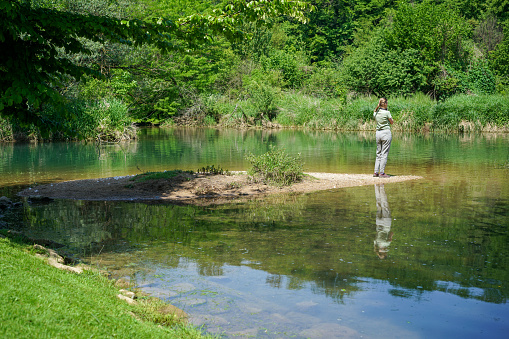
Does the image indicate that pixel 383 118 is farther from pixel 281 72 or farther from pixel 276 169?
pixel 281 72

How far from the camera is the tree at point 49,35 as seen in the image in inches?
305

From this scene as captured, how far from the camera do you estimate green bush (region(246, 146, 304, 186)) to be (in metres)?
14.3

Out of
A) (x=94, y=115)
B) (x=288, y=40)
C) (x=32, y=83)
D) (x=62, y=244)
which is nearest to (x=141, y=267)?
(x=62, y=244)

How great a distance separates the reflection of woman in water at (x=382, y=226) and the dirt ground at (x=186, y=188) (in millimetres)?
2320

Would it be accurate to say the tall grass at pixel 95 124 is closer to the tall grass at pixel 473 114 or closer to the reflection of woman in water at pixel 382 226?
the reflection of woman in water at pixel 382 226

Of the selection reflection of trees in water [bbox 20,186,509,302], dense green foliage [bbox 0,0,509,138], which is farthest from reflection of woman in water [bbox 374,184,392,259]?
dense green foliage [bbox 0,0,509,138]

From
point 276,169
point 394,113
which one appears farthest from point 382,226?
point 394,113

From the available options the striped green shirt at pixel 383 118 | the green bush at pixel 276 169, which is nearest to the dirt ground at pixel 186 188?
the green bush at pixel 276 169

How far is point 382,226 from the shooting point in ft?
30.1

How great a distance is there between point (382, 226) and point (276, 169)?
5.48 m

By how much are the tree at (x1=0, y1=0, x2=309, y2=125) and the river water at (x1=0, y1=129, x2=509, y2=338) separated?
260cm

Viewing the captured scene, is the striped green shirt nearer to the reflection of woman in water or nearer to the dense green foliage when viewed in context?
the reflection of woman in water

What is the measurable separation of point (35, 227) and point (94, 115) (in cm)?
2153

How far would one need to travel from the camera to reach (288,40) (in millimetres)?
76062
